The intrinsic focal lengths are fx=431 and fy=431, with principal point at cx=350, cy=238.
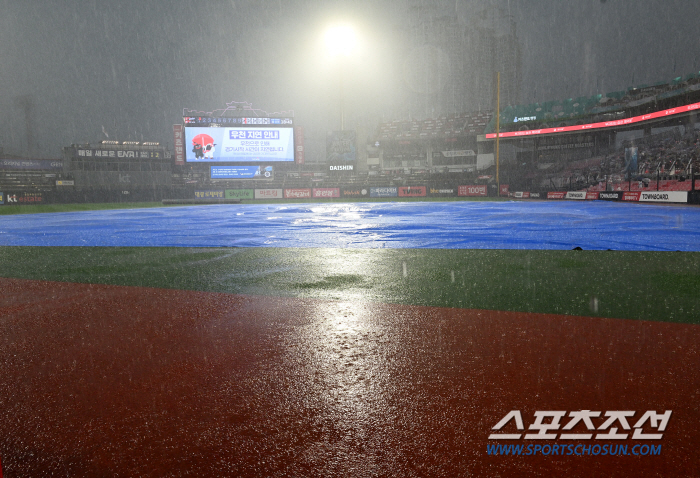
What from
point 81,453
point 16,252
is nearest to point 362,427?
point 81,453

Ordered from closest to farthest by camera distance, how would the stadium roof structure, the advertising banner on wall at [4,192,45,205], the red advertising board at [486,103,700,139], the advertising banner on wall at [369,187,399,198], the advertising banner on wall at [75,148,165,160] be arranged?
the red advertising board at [486,103,700,139] < the advertising banner on wall at [4,192,45,205] < the stadium roof structure < the advertising banner on wall at [369,187,399,198] < the advertising banner on wall at [75,148,165,160]

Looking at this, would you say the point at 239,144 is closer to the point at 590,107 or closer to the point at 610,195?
the point at 610,195

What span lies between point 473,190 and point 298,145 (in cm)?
Answer: 2306

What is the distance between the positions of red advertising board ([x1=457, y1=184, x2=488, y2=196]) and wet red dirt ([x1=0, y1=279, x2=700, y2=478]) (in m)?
43.4

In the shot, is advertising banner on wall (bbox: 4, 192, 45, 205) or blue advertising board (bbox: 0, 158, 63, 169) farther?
blue advertising board (bbox: 0, 158, 63, 169)

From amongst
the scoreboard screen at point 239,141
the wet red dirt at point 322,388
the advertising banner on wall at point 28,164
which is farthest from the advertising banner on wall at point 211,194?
the wet red dirt at point 322,388

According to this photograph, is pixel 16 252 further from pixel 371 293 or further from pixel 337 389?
pixel 337 389

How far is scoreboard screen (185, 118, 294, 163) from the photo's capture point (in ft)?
166

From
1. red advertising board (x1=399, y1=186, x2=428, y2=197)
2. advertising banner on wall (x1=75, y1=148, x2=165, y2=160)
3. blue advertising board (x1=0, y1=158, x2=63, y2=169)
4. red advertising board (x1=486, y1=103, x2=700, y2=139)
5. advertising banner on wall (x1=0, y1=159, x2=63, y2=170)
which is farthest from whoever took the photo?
advertising banner on wall (x1=0, y1=159, x2=63, y2=170)

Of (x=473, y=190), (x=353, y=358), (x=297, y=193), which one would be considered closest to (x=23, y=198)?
(x=297, y=193)

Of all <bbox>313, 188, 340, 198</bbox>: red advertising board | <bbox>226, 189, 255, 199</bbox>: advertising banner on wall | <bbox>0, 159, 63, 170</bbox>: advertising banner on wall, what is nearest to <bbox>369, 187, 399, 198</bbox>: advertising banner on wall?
<bbox>313, 188, 340, 198</bbox>: red advertising board

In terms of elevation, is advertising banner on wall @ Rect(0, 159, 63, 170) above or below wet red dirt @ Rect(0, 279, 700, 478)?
above

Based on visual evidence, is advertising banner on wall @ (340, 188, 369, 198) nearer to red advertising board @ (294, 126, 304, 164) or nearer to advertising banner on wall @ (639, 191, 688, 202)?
red advertising board @ (294, 126, 304, 164)

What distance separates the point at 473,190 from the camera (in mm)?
46250
